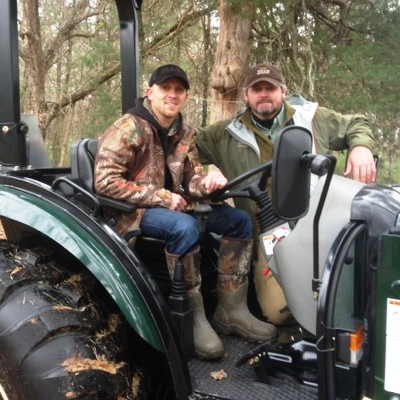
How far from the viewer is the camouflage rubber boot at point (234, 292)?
8.75ft

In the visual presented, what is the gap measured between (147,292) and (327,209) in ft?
2.57

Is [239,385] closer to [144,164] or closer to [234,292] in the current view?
[234,292]

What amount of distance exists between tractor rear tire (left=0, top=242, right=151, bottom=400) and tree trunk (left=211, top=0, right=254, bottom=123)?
446cm

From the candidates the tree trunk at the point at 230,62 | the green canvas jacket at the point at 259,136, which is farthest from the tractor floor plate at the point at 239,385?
the tree trunk at the point at 230,62

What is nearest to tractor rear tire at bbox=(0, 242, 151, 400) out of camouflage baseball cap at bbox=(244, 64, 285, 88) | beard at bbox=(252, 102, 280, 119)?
beard at bbox=(252, 102, 280, 119)

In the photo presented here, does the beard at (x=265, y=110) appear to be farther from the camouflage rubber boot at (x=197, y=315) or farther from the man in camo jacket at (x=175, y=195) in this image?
the camouflage rubber boot at (x=197, y=315)

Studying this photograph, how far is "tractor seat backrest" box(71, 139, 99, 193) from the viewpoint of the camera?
8.92 feet

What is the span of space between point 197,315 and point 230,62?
439 cm

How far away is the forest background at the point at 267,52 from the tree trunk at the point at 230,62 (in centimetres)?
1

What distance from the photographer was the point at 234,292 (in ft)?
8.99

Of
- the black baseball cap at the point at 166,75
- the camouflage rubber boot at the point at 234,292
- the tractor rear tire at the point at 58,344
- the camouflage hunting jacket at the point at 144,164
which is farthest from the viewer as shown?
the black baseball cap at the point at 166,75

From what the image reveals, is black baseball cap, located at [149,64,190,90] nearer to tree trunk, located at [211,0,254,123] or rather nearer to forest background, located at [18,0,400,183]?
forest background, located at [18,0,400,183]

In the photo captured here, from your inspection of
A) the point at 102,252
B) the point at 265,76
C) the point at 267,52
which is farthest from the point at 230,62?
the point at 102,252

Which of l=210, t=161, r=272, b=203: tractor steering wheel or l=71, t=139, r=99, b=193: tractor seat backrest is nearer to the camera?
l=210, t=161, r=272, b=203: tractor steering wheel
